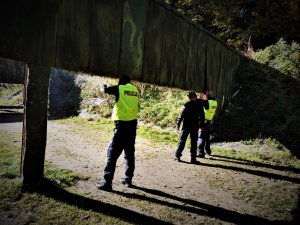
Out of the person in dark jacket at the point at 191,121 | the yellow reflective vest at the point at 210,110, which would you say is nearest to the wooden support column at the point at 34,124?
the person in dark jacket at the point at 191,121

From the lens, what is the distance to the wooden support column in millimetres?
5594

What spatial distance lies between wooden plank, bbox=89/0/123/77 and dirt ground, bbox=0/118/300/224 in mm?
2607

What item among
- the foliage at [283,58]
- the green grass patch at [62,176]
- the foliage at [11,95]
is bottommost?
the green grass patch at [62,176]

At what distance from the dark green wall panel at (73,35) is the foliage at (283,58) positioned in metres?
11.8

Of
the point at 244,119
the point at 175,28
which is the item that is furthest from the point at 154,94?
the point at 175,28

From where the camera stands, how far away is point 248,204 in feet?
21.1

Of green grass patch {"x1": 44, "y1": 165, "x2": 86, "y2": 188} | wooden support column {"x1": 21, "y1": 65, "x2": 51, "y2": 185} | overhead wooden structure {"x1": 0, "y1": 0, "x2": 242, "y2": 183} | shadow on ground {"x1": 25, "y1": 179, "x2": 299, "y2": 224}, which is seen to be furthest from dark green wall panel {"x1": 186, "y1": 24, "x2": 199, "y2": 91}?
wooden support column {"x1": 21, "y1": 65, "x2": 51, "y2": 185}

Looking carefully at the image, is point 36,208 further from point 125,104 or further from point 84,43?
point 84,43

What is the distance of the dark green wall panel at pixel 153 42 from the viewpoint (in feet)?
24.7

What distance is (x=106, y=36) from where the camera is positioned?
20.8ft

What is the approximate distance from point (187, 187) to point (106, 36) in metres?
3.97

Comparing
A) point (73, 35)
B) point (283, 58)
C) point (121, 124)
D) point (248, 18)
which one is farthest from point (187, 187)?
point (248, 18)

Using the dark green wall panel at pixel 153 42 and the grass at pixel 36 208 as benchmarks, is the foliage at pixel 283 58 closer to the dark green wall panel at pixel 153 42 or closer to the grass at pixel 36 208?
the dark green wall panel at pixel 153 42

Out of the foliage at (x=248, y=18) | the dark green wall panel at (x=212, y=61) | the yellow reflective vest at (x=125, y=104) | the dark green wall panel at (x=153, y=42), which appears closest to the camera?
the yellow reflective vest at (x=125, y=104)
